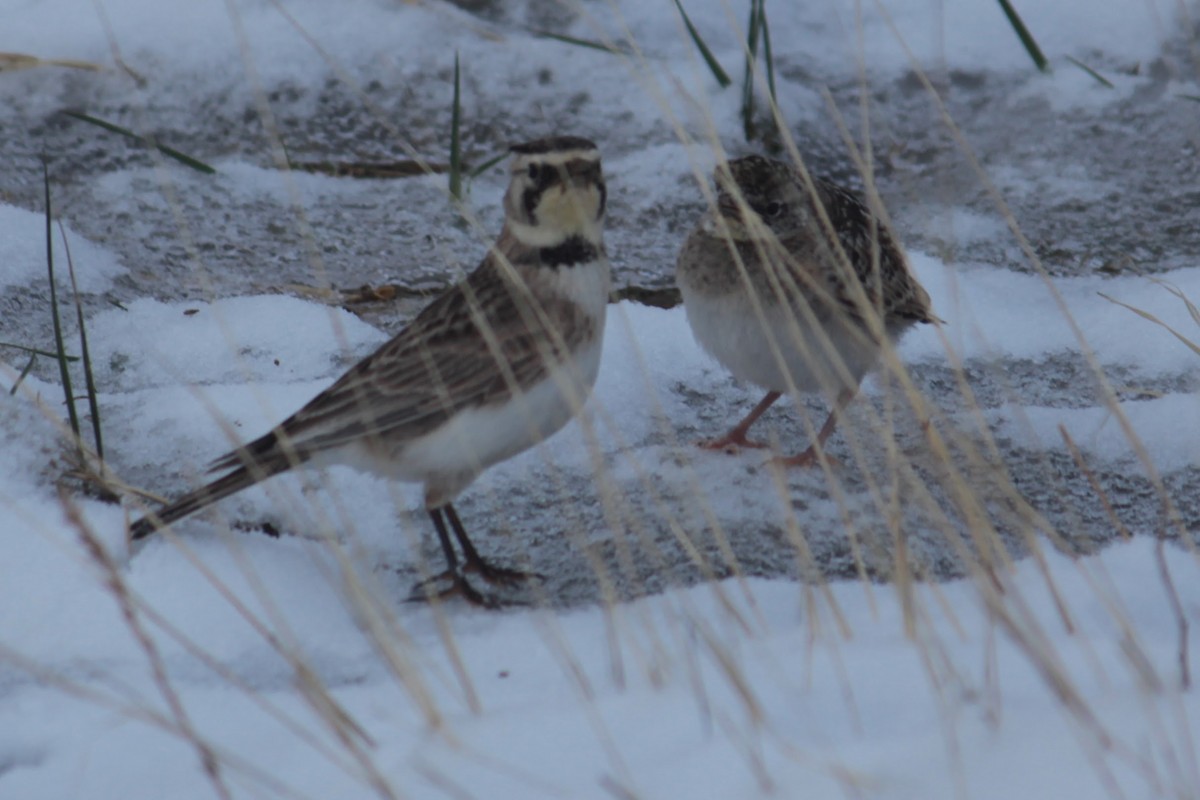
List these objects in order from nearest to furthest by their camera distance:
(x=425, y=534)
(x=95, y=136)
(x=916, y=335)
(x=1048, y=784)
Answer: (x=1048, y=784)
(x=425, y=534)
(x=916, y=335)
(x=95, y=136)

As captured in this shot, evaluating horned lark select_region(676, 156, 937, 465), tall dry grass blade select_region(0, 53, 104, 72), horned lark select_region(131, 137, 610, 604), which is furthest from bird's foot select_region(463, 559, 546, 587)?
tall dry grass blade select_region(0, 53, 104, 72)

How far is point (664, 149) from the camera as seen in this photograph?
274 inches

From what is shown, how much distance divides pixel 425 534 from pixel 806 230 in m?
1.69

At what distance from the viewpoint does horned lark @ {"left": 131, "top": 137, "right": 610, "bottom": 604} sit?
421 centimetres

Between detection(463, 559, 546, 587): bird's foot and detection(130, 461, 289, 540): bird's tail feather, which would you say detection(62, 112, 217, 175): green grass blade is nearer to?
detection(130, 461, 289, 540): bird's tail feather

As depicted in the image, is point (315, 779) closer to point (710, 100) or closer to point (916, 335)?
point (916, 335)

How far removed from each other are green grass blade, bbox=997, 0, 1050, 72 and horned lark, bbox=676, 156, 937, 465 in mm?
1935

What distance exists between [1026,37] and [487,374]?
400 cm

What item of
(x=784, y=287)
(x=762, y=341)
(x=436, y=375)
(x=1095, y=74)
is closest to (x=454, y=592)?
(x=436, y=375)

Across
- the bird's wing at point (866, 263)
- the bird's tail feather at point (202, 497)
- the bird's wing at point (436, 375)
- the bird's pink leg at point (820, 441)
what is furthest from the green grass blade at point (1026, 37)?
the bird's tail feather at point (202, 497)

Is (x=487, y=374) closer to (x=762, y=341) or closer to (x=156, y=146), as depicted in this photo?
(x=762, y=341)

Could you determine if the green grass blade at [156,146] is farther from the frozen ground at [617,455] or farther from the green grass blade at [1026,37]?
the green grass blade at [1026,37]

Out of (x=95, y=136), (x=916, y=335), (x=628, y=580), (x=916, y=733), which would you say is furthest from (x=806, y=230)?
(x=95, y=136)

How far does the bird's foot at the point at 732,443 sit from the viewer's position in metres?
5.20
